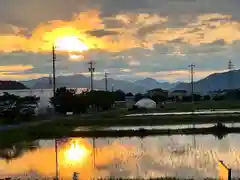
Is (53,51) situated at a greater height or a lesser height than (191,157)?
greater

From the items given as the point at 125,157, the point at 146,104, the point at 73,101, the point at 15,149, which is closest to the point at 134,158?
the point at 125,157

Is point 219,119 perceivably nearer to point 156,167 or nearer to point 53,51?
point 156,167

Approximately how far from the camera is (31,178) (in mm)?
11062

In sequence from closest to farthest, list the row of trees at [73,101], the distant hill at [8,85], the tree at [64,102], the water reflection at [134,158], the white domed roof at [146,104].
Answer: the water reflection at [134,158] < the tree at [64,102] < the row of trees at [73,101] < the white domed roof at [146,104] < the distant hill at [8,85]

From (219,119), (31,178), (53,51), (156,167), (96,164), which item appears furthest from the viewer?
(53,51)

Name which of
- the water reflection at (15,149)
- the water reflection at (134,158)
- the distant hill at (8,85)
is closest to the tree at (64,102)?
the water reflection at (15,149)

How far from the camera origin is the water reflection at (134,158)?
11469 millimetres

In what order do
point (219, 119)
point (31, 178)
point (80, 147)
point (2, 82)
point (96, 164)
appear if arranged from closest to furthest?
1. point (31, 178)
2. point (96, 164)
3. point (80, 147)
4. point (219, 119)
5. point (2, 82)

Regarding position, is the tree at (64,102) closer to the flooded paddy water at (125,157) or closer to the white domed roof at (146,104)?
the white domed roof at (146,104)

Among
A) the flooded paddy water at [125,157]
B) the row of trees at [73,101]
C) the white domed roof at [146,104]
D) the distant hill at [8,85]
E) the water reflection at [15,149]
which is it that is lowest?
the water reflection at [15,149]

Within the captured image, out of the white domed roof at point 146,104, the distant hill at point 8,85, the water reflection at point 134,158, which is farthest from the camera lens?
the distant hill at point 8,85

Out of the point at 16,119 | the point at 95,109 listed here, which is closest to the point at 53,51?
the point at 95,109

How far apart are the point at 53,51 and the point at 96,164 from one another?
29.6 meters

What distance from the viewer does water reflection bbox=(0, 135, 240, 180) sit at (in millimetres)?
11469
